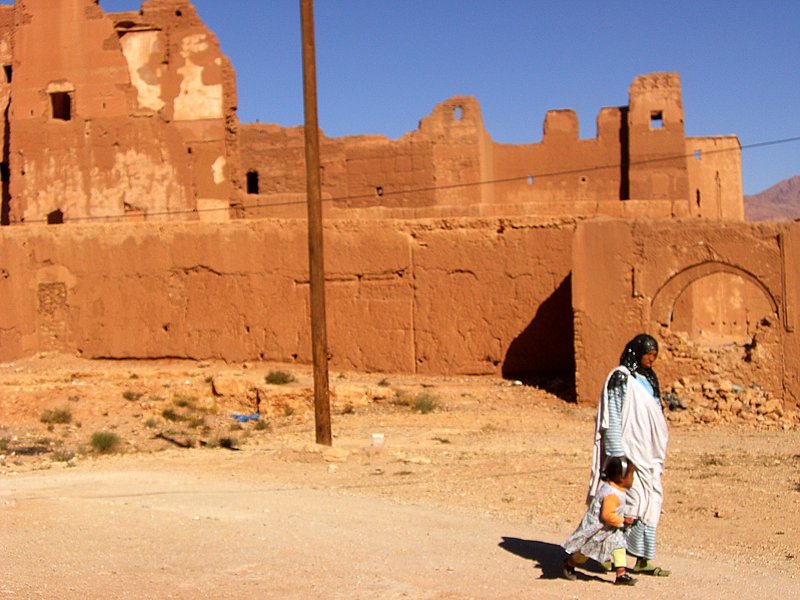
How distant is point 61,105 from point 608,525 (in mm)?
20722

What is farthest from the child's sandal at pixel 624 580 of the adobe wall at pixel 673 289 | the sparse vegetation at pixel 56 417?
the sparse vegetation at pixel 56 417

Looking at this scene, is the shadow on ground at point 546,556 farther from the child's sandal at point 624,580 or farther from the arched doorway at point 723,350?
the arched doorway at point 723,350

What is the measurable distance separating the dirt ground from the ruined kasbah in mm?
797

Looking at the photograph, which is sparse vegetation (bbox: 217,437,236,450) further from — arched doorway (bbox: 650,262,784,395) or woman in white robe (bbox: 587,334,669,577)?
woman in white robe (bbox: 587,334,669,577)

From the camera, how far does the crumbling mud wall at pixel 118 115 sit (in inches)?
899

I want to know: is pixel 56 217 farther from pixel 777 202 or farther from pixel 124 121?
pixel 777 202

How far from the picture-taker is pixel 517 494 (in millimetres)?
9031

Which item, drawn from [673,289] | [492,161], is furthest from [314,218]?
[492,161]

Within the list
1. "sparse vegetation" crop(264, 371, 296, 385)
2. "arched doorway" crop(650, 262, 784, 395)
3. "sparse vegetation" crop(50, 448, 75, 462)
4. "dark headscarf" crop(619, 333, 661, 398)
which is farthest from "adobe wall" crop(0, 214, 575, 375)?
"dark headscarf" crop(619, 333, 661, 398)

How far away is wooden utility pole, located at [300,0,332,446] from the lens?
11.0 meters

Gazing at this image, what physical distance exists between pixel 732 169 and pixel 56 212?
19.2 metres

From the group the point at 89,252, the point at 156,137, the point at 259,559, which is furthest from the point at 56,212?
the point at 259,559

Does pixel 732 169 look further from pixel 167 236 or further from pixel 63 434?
pixel 63 434

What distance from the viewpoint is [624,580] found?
5.84m
